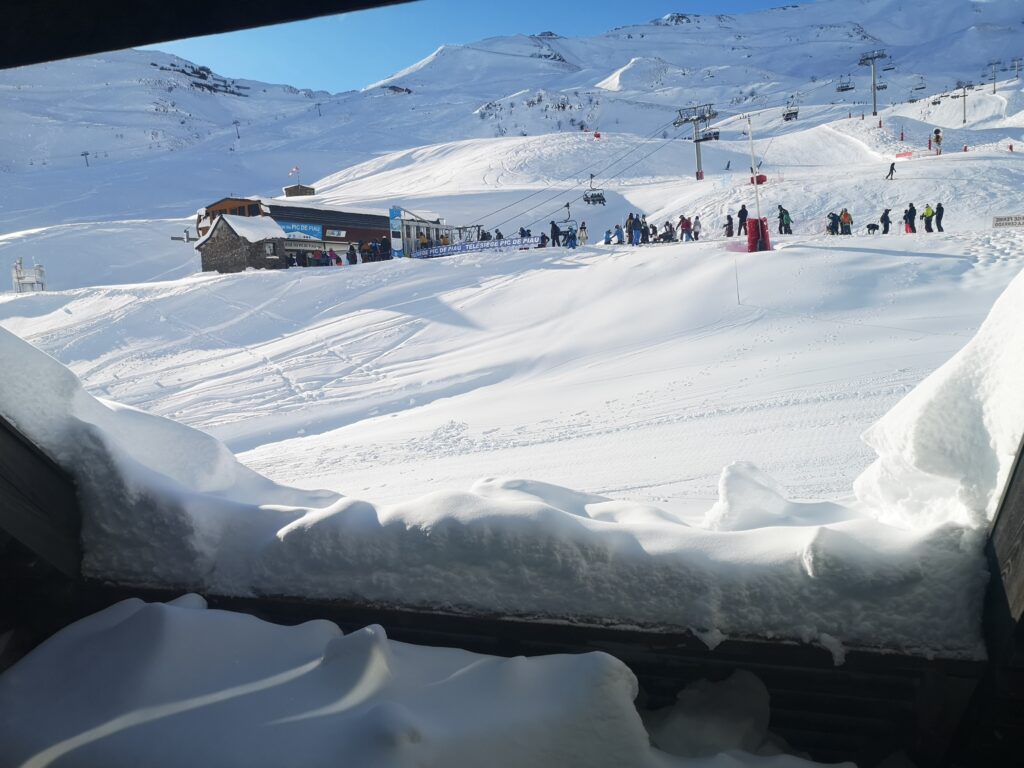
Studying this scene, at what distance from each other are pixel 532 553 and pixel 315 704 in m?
0.76

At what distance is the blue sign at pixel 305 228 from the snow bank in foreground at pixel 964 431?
33643mm

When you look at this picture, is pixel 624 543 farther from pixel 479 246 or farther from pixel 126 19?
pixel 479 246

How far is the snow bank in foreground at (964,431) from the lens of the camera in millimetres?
1962

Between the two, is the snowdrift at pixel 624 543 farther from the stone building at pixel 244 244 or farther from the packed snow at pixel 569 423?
the stone building at pixel 244 244

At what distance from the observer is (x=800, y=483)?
222 inches

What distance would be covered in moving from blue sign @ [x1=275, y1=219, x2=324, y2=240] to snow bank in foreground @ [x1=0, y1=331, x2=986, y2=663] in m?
32.5

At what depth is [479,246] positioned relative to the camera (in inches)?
1043

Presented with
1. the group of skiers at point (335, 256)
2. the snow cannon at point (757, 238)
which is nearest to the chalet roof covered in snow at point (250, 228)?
the group of skiers at point (335, 256)

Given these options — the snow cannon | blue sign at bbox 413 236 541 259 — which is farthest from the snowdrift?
blue sign at bbox 413 236 541 259

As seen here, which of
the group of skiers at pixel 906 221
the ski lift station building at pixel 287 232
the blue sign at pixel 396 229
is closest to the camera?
the group of skiers at pixel 906 221

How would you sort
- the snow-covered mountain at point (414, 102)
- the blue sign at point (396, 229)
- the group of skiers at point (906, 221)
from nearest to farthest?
the group of skiers at point (906, 221), the blue sign at point (396, 229), the snow-covered mountain at point (414, 102)

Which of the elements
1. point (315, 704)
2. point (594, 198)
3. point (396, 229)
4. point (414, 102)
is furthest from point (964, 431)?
point (414, 102)

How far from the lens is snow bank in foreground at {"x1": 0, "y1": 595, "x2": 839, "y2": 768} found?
1.90 metres

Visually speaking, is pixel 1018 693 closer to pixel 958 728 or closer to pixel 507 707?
pixel 958 728
